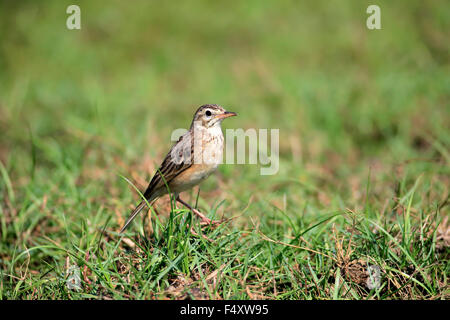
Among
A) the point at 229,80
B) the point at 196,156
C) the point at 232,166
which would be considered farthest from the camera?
the point at 229,80

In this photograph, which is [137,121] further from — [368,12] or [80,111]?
[368,12]

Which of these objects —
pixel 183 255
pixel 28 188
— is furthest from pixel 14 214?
pixel 183 255

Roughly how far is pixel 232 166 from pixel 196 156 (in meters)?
2.42

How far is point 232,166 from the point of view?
21.1 ft

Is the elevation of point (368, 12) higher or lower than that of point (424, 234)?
higher

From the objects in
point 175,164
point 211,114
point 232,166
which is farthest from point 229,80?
A: point 175,164

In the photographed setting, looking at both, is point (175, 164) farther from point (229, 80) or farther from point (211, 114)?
point (229, 80)

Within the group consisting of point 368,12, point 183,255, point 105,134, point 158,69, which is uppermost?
point 368,12

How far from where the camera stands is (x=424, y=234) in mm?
3625

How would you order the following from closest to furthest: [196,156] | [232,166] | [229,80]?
[196,156] < [232,166] < [229,80]

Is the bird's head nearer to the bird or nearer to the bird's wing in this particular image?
the bird

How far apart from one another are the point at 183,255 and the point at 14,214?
2.38 meters
